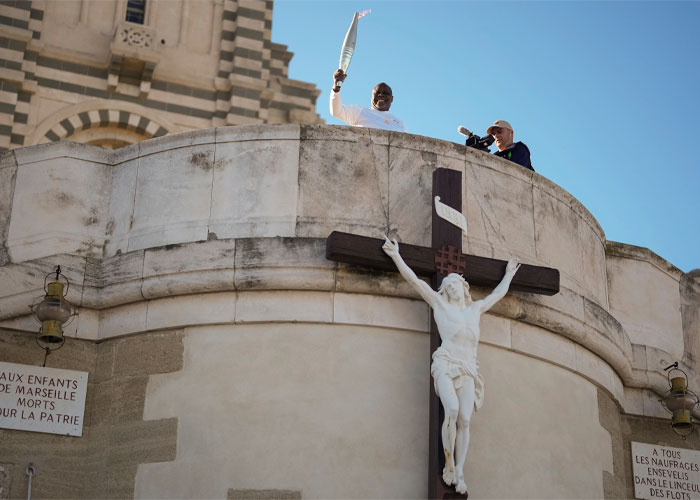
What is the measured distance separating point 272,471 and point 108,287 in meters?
2.80

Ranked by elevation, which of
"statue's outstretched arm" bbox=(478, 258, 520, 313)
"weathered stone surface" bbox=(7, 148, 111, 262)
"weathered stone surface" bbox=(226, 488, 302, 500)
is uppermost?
"weathered stone surface" bbox=(7, 148, 111, 262)

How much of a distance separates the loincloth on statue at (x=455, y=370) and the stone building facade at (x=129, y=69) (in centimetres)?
1473

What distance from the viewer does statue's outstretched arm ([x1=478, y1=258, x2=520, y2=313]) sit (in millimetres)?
13102

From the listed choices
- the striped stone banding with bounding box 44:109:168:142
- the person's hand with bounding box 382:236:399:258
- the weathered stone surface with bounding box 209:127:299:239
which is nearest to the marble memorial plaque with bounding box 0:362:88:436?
the weathered stone surface with bounding box 209:127:299:239

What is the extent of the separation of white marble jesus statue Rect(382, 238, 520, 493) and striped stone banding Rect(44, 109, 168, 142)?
1412 centimetres

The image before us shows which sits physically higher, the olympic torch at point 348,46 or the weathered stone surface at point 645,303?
the olympic torch at point 348,46

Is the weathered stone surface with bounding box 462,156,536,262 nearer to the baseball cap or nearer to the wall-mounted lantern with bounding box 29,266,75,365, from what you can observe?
the baseball cap

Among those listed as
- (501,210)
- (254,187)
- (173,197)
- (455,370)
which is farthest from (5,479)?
(501,210)

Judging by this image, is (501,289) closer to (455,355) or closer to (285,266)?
(455,355)

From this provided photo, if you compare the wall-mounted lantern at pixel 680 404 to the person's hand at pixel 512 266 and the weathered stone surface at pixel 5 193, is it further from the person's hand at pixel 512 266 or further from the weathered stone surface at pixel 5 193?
the weathered stone surface at pixel 5 193

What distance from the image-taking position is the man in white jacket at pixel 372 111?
591 inches

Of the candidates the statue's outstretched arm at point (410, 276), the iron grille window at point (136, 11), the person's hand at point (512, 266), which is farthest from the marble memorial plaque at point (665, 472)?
the iron grille window at point (136, 11)

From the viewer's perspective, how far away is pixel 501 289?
→ 13.2 metres

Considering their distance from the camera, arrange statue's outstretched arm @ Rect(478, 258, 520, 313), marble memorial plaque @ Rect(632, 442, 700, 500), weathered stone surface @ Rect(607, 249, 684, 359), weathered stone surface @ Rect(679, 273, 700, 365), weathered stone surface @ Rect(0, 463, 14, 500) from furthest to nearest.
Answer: weathered stone surface @ Rect(679, 273, 700, 365), weathered stone surface @ Rect(607, 249, 684, 359), marble memorial plaque @ Rect(632, 442, 700, 500), statue's outstretched arm @ Rect(478, 258, 520, 313), weathered stone surface @ Rect(0, 463, 14, 500)
